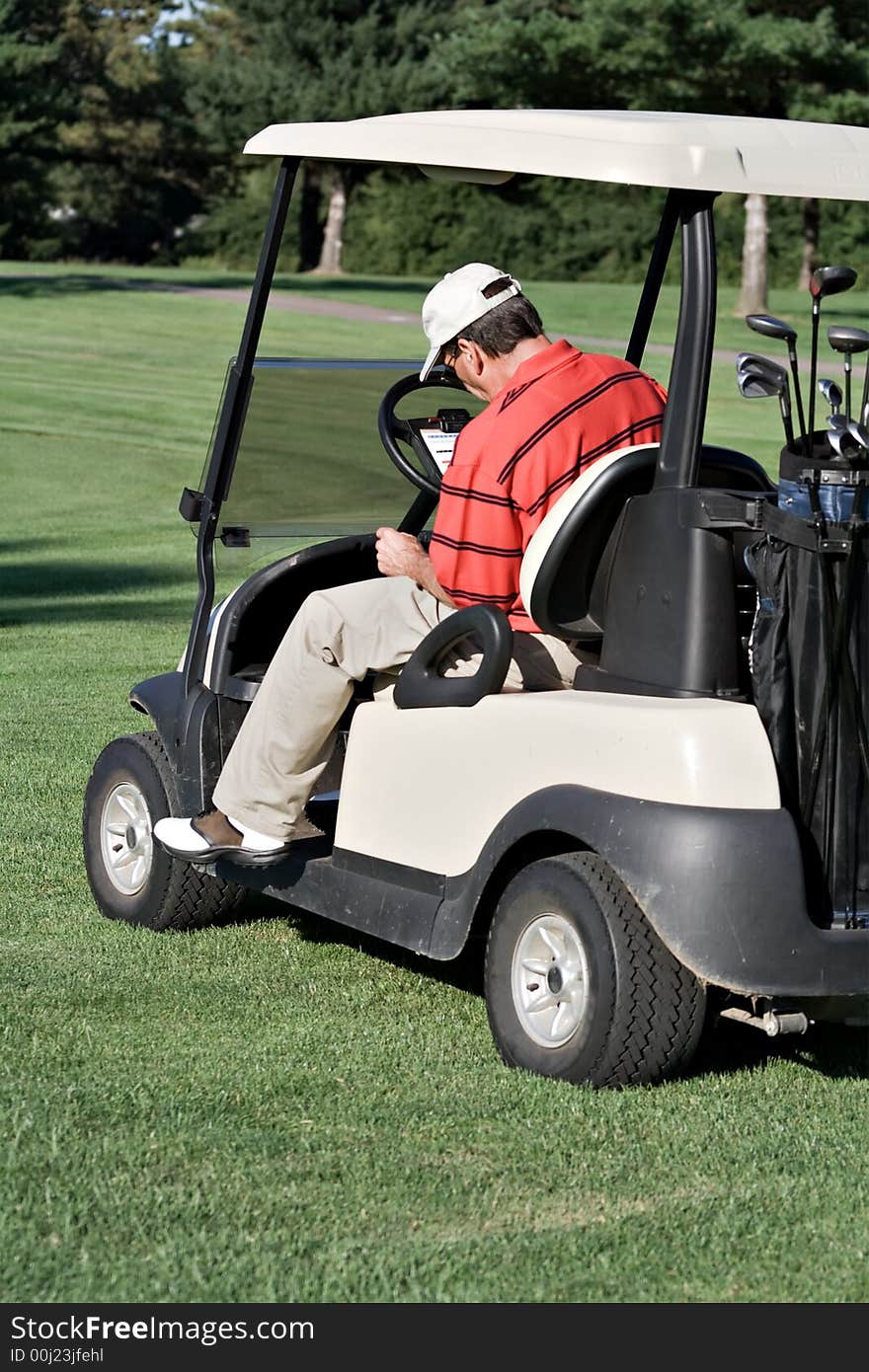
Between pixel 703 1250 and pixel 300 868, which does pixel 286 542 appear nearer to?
pixel 300 868

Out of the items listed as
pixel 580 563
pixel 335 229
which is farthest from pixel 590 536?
pixel 335 229

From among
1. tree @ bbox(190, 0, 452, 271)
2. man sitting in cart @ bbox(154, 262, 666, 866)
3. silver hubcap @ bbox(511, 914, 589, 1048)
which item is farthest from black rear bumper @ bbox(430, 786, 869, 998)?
tree @ bbox(190, 0, 452, 271)

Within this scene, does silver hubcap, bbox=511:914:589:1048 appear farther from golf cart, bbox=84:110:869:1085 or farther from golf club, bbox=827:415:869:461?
golf club, bbox=827:415:869:461

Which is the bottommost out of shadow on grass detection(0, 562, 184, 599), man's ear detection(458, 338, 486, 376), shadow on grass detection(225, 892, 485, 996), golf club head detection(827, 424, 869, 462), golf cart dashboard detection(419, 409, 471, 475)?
shadow on grass detection(0, 562, 184, 599)

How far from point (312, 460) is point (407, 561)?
38.0 inches

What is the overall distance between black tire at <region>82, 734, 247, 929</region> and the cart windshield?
1.76 ft

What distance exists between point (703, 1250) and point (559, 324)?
2962cm

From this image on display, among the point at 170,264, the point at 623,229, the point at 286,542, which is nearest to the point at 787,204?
the point at 623,229

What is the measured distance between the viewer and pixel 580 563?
3611mm

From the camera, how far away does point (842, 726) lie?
336 cm

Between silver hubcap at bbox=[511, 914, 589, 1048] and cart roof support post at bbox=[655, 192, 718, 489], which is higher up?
cart roof support post at bbox=[655, 192, 718, 489]

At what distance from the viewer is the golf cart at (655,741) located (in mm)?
3297

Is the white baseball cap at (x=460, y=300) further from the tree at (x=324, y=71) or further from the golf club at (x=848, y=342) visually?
the tree at (x=324, y=71)

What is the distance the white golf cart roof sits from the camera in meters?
3.26
